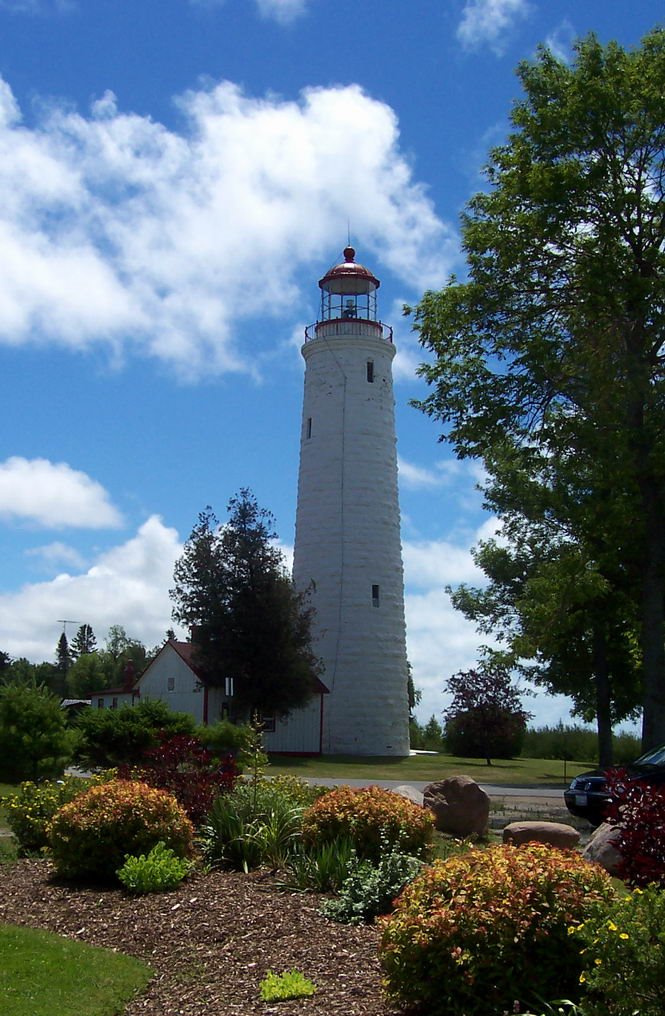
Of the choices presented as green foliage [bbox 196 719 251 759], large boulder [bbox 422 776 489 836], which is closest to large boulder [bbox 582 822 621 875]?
large boulder [bbox 422 776 489 836]

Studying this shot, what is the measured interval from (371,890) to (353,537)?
3425cm

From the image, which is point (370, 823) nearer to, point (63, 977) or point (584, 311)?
point (63, 977)

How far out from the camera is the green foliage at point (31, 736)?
820 inches

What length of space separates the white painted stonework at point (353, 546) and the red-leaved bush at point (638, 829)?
114ft

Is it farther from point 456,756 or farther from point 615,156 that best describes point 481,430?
point 456,756

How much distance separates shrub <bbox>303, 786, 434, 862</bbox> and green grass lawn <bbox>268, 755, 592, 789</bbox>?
17.8m

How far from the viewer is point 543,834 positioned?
12.6 meters

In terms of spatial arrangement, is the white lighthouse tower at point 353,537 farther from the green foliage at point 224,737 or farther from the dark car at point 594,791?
the dark car at point 594,791

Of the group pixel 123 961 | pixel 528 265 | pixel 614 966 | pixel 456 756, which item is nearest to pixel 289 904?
pixel 123 961

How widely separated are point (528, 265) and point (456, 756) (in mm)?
36589

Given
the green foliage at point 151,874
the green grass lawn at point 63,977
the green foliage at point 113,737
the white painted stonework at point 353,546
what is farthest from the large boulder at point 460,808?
the white painted stonework at point 353,546

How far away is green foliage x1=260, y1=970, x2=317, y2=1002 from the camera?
6.77 metres

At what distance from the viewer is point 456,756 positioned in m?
55.2

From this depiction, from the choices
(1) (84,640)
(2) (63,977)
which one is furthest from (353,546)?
(1) (84,640)
